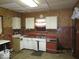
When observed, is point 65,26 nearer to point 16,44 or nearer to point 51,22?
point 51,22

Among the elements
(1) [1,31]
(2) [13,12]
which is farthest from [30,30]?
(1) [1,31]

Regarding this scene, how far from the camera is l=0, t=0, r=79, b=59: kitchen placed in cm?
537

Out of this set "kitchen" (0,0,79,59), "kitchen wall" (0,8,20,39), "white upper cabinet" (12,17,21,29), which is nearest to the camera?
"kitchen wall" (0,8,20,39)

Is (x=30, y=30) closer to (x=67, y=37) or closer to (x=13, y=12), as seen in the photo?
(x=13, y=12)

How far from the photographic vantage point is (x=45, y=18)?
20.4 ft

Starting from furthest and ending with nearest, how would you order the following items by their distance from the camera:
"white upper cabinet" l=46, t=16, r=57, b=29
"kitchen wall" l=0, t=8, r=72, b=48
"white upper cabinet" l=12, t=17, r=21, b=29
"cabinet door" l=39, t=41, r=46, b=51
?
"white upper cabinet" l=12, t=17, r=21, b=29
"white upper cabinet" l=46, t=16, r=57, b=29
"cabinet door" l=39, t=41, r=46, b=51
"kitchen wall" l=0, t=8, r=72, b=48

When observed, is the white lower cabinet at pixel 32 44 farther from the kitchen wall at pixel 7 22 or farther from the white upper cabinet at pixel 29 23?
the kitchen wall at pixel 7 22

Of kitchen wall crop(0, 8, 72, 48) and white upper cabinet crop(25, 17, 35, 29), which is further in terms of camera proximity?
white upper cabinet crop(25, 17, 35, 29)

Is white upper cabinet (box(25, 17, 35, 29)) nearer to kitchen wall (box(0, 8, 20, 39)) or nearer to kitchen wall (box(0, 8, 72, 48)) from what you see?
kitchen wall (box(0, 8, 72, 48))

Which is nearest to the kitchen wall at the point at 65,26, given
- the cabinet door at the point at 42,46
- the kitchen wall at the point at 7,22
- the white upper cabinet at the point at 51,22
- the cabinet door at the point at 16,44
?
the white upper cabinet at the point at 51,22

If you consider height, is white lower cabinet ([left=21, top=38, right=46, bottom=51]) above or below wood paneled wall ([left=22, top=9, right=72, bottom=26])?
below

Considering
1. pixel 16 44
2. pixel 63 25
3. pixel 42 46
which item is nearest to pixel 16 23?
pixel 16 44

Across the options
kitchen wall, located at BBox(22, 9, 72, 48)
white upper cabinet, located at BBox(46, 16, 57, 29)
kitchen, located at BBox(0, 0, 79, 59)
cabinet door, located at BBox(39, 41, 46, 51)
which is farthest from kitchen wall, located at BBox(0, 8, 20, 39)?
kitchen wall, located at BBox(22, 9, 72, 48)

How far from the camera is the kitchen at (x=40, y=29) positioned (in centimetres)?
537
